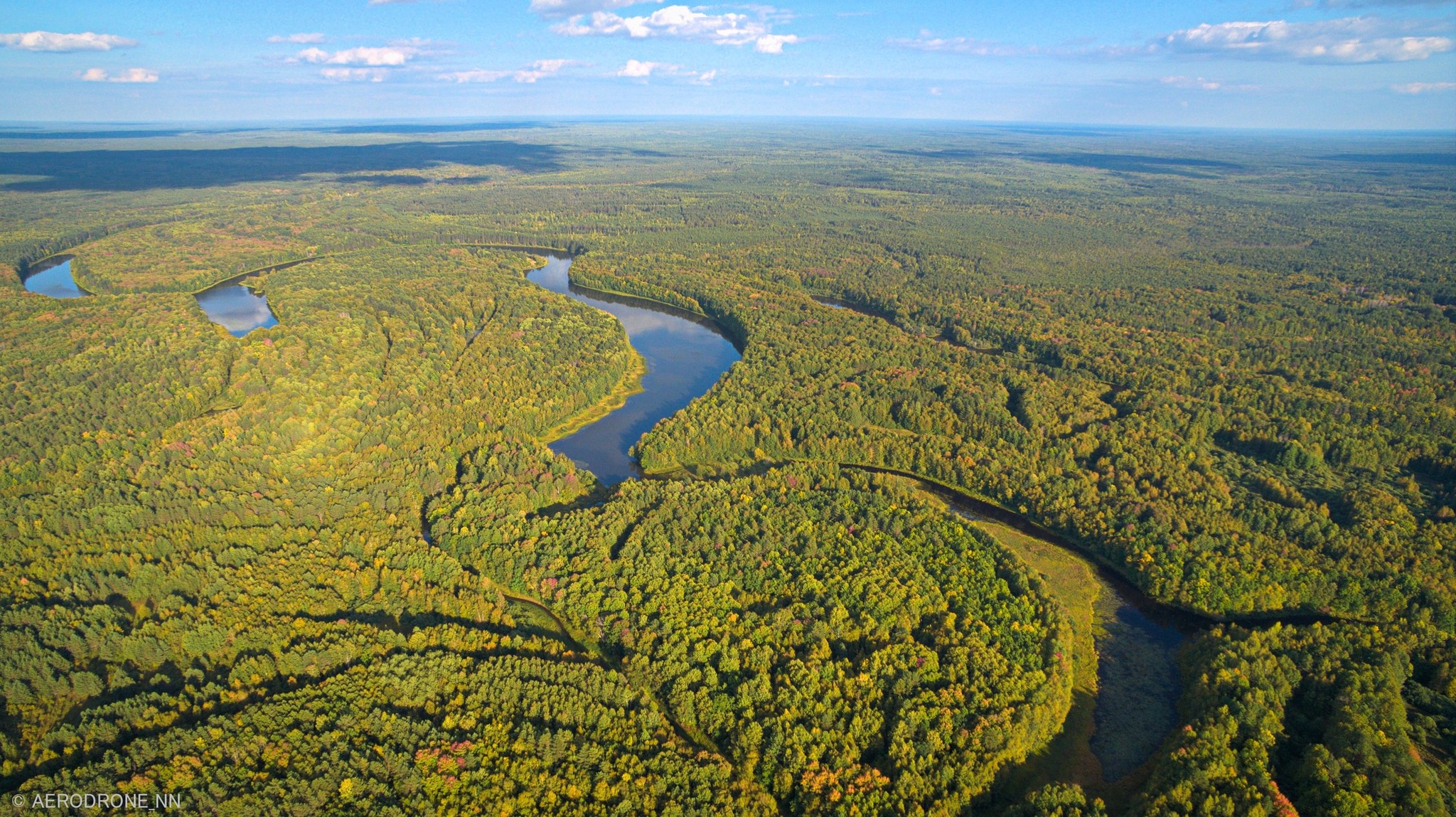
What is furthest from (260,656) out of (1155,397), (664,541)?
(1155,397)

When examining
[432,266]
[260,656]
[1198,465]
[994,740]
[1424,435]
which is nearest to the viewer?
[994,740]

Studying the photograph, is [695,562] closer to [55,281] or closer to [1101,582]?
[1101,582]

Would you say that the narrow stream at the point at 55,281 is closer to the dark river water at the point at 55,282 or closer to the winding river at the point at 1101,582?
the dark river water at the point at 55,282

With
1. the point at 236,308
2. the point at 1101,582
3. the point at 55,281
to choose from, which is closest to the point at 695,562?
the point at 1101,582

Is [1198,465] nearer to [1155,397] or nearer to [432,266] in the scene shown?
[1155,397]

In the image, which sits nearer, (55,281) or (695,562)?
(695,562)

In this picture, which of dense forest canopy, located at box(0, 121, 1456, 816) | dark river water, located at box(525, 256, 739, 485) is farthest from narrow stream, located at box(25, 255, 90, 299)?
dark river water, located at box(525, 256, 739, 485)
